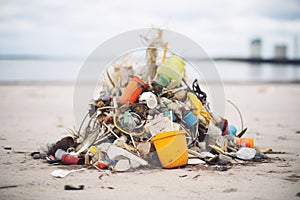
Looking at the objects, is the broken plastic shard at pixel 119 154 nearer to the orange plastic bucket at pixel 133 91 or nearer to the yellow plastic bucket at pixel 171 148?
the yellow plastic bucket at pixel 171 148

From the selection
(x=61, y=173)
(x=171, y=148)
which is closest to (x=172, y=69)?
(x=171, y=148)

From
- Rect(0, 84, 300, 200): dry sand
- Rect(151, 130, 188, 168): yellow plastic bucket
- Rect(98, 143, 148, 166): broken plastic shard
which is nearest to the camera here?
Rect(0, 84, 300, 200): dry sand

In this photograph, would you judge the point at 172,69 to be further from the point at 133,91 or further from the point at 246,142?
the point at 246,142

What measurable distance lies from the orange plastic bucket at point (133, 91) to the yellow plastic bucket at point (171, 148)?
2.41 feet

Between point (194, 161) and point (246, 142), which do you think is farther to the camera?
point (246, 142)

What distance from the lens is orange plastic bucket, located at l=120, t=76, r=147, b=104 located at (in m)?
4.92

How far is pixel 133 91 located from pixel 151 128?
58 cm

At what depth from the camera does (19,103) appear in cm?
1182

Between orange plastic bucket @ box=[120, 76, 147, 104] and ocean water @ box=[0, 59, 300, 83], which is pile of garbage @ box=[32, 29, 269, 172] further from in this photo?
ocean water @ box=[0, 59, 300, 83]

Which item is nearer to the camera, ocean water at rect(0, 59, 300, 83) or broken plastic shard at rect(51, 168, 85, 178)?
broken plastic shard at rect(51, 168, 85, 178)

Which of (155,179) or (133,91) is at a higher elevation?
(133,91)

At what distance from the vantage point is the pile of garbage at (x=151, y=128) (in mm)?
4535

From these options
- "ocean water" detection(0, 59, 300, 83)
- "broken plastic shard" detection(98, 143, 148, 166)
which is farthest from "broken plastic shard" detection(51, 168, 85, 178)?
"ocean water" detection(0, 59, 300, 83)

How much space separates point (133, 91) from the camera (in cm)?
492
